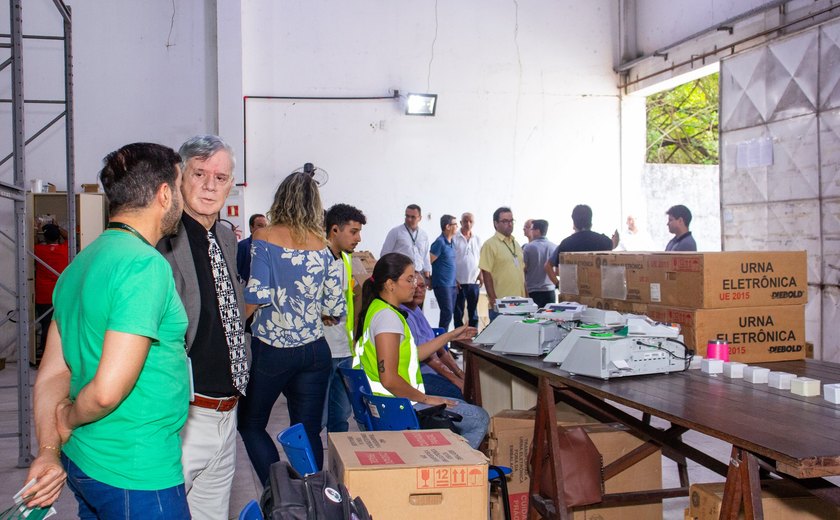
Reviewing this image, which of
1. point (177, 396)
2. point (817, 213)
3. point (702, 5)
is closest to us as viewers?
point (177, 396)

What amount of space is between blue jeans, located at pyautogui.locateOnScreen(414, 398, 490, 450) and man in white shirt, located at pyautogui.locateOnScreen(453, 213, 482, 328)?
212 inches

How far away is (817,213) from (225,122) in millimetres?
6009

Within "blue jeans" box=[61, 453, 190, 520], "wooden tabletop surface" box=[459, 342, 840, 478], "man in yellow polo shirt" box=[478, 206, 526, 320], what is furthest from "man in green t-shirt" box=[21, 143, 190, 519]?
"man in yellow polo shirt" box=[478, 206, 526, 320]

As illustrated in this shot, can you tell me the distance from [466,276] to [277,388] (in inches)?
236

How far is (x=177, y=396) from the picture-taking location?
5.47 feet

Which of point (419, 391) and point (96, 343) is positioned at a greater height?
point (96, 343)

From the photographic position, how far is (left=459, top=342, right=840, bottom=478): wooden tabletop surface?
1.82 meters

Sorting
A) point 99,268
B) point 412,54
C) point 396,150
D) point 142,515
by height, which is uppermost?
point 412,54

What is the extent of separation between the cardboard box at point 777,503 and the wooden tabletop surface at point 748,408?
0.25m

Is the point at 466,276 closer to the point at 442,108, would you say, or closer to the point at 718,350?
the point at 442,108

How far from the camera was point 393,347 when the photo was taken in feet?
10.3

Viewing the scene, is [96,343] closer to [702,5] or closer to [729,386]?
[729,386]

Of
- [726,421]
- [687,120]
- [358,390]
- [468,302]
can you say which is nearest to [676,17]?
[468,302]

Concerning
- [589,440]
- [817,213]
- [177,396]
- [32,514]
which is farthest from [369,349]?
[817,213]
